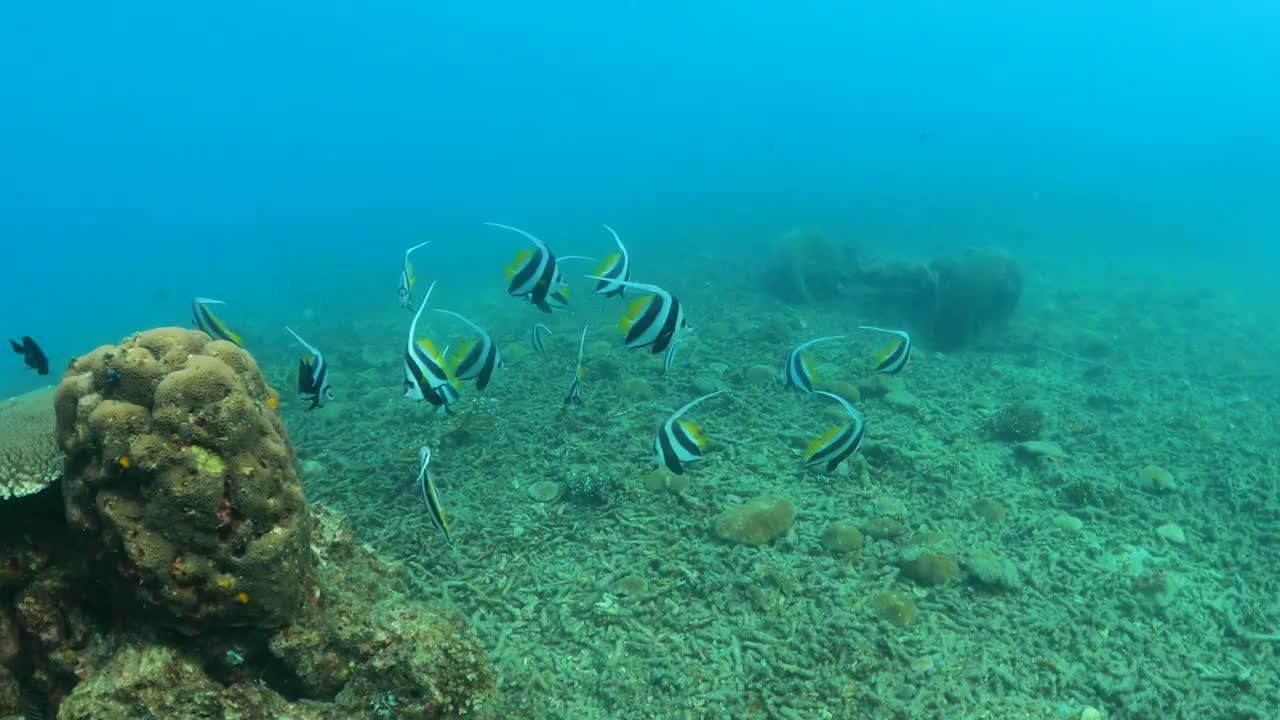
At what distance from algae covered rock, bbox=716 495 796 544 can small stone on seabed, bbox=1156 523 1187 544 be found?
427cm

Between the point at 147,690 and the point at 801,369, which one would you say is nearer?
the point at 147,690

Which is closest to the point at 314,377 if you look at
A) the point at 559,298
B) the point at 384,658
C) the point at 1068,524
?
the point at 559,298

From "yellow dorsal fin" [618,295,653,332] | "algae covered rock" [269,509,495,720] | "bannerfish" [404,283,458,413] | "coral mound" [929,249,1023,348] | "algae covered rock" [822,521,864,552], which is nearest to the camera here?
"algae covered rock" [269,509,495,720]

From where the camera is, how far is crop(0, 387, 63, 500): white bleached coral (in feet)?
10.0

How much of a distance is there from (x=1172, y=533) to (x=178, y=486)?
9.05m

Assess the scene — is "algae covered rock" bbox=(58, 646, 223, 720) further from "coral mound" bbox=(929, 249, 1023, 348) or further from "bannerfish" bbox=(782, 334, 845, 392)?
"coral mound" bbox=(929, 249, 1023, 348)

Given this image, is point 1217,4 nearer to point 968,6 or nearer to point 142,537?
point 968,6

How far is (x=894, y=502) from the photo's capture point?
6820mm

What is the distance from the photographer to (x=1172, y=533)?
6.84 metres

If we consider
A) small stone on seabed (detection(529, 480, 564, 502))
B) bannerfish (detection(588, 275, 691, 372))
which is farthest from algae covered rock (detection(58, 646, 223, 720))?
small stone on seabed (detection(529, 480, 564, 502))

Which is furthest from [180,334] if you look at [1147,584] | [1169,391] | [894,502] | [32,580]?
[1169,391]

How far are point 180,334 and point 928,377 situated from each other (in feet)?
35.4

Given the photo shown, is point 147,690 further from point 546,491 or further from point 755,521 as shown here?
point 755,521

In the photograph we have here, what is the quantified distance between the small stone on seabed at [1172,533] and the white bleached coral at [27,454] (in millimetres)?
9585
